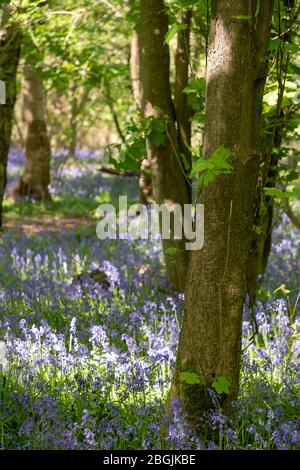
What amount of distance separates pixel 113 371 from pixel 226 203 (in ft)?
4.83

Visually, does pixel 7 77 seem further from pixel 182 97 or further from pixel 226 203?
pixel 226 203

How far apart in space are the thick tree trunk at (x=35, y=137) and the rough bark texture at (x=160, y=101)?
→ 25.3 feet

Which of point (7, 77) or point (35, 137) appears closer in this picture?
point (7, 77)

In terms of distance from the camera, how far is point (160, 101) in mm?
6184

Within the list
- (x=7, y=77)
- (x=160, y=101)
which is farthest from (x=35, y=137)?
(x=160, y=101)

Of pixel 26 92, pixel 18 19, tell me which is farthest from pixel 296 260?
pixel 26 92

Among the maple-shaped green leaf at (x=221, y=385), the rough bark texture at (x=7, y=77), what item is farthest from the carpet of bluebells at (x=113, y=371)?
the rough bark texture at (x=7, y=77)

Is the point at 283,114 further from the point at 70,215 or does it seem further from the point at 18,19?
the point at 70,215

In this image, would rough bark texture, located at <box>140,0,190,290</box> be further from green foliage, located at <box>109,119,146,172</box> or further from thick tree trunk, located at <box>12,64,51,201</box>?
thick tree trunk, located at <box>12,64,51,201</box>

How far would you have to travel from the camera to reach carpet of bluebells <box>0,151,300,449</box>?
11.7ft

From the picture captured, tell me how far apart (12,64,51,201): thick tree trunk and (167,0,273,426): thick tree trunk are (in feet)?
34.4

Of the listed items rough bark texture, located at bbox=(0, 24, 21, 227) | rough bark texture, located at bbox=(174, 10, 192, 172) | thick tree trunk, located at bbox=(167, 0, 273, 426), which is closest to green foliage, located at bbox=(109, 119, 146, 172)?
rough bark texture, located at bbox=(174, 10, 192, 172)

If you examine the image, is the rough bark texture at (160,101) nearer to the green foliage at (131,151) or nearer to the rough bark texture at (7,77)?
the green foliage at (131,151)

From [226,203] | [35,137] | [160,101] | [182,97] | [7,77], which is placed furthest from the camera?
[35,137]
